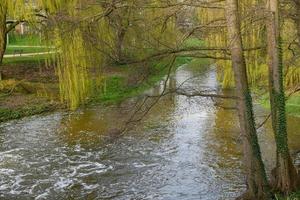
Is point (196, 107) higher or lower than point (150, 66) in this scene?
lower

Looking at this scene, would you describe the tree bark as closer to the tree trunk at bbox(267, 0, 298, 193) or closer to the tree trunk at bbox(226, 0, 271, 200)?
the tree trunk at bbox(226, 0, 271, 200)

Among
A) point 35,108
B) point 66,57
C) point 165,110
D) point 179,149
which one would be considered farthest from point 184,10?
point 35,108

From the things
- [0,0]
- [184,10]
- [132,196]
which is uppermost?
[0,0]

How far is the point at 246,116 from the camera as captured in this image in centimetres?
977

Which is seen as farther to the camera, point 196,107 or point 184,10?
point 196,107

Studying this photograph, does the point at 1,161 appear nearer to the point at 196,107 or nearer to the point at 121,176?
the point at 121,176

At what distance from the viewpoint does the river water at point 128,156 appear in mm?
11625

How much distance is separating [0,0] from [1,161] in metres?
8.73

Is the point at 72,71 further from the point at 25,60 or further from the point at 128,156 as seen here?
the point at 25,60

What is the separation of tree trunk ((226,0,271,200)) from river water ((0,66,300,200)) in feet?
3.96

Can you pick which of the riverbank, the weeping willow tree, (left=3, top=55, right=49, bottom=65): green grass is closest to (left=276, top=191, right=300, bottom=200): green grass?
the weeping willow tree

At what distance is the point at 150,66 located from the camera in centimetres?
1008

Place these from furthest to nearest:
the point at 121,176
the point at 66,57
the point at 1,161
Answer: the point at 66,57 < the point at 1,161 < the point at 121,176

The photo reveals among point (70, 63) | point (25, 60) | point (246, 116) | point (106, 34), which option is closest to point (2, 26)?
point (70, 63)
